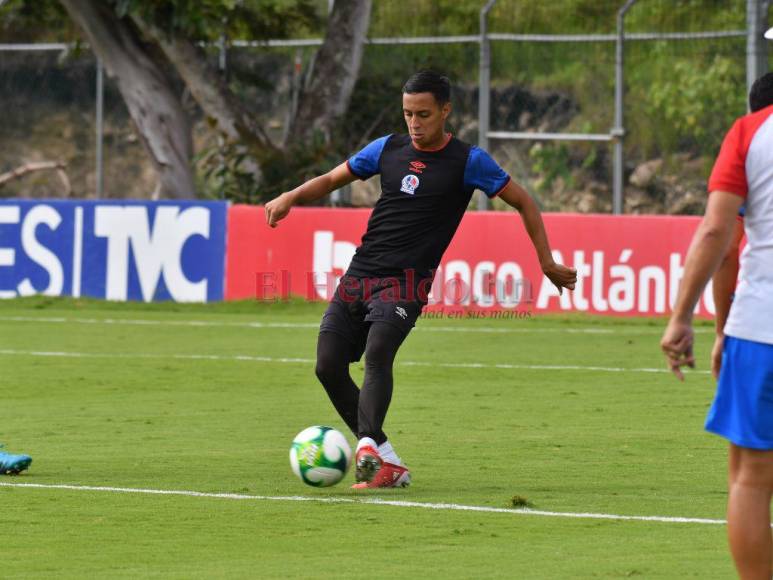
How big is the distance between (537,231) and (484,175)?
1.32 ft

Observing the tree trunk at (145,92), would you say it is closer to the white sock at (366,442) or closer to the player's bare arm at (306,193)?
the player's bare arm at (306,193)

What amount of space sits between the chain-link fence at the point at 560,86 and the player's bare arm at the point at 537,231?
14.0 m

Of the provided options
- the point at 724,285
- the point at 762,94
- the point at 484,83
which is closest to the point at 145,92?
the point at 484,83

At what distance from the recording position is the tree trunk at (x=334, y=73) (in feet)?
87.2

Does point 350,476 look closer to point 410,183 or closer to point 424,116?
point 410,183

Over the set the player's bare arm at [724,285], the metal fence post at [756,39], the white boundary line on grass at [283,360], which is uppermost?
the metal fence post at [756,39]

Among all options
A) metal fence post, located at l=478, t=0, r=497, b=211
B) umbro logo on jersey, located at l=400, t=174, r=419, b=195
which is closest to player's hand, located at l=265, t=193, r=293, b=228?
umbro logo on jersey, located at l=400, t=174, r=419, b=195

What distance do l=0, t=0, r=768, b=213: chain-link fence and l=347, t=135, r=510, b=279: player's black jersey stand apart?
13915 mm

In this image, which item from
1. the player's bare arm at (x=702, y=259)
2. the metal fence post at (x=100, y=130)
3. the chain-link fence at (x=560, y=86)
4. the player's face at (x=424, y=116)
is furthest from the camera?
the metal fence post at (x=100, y=130)

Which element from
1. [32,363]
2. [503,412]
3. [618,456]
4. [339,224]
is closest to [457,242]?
[339,224]

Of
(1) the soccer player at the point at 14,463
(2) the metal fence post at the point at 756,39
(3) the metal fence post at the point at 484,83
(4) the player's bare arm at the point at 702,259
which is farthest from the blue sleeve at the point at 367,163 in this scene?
(3) the metal fence post at the point at 484,83

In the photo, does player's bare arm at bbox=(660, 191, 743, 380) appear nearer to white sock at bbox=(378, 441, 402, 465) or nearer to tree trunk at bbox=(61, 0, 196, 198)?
white sock at bbox=(378, 441, 402, 465)

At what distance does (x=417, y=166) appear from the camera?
877 centimetres

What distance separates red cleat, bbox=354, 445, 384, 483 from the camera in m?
8.47
